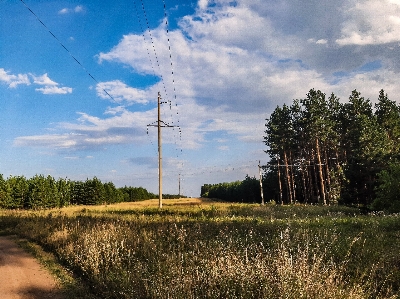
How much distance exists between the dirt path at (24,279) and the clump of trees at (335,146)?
46.4 meters

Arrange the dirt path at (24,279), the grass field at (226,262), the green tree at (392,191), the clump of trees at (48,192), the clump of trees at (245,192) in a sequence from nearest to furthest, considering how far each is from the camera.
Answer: the grass field at (226,262) → the dirt path at (24,279) → the green tree at (392,191) → the clump of trees at (48,192) → the clump of trees at (245,192)

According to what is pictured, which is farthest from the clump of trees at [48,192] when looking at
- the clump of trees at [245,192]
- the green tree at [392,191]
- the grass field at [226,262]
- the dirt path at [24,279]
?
the green tree at [392,191]

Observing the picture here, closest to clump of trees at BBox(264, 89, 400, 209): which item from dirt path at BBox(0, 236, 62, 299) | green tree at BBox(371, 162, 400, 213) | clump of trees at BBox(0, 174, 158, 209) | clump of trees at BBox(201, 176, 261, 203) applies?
clump of trees at BBox(201, 176, 261, 203)

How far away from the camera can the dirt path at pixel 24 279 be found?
27.6 feet

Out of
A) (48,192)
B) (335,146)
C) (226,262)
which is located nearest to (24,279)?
(226,262)

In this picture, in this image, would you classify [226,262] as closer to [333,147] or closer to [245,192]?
[333,147]

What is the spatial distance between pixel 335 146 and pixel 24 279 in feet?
198

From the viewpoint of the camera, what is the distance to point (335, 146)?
200 ft

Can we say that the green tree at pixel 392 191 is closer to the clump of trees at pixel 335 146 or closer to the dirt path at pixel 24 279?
the clump of trees at pixel 335 146

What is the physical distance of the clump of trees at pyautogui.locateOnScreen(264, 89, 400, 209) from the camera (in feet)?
168

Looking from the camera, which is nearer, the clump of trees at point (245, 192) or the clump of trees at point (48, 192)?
the clump of trees at point (48, 192)

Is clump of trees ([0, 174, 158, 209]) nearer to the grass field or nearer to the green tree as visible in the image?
the grass field

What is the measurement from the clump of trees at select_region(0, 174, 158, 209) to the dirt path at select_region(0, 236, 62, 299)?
139 ft

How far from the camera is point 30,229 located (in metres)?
16.9
